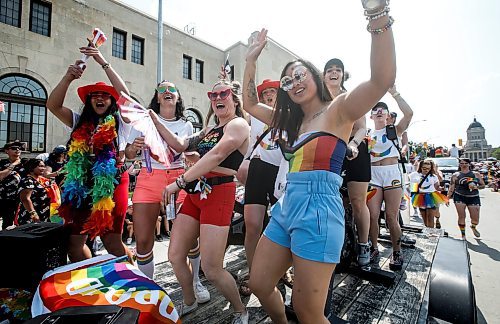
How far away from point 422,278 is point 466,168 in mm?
5513

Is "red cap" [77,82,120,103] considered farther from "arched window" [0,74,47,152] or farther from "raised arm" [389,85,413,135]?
"arched window" [0,74,47,152]

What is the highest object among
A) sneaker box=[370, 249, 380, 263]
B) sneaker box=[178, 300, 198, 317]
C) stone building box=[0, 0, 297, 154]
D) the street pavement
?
stone building box=[0, 0, 297, 154]

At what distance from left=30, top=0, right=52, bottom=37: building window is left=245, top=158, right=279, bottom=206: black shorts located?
45.5 ft

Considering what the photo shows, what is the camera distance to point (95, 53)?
2426mm

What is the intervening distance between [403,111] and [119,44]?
14.6 metres

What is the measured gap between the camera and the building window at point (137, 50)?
14320mm

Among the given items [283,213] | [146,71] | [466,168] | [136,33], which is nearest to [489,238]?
[466,168]

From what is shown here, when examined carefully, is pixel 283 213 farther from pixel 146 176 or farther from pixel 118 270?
pixel 146 176

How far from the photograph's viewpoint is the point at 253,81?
211cm

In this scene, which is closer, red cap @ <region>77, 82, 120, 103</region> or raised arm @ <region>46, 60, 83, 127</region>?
raised arm @ <region>46, 60, 83, 127</region>

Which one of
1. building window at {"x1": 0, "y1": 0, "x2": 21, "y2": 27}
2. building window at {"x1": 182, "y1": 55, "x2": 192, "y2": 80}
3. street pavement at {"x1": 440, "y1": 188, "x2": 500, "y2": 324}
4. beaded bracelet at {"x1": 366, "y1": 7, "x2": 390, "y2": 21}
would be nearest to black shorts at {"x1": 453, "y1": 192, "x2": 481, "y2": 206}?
street pavement at {"x1": 440, "y1": 188, "x2": 500, "y2": 324}

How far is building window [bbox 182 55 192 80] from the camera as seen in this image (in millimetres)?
16438

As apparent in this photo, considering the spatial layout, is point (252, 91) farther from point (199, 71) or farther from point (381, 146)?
point (199, 71)

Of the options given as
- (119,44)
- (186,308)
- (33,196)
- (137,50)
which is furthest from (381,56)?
(137,50)
